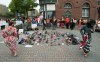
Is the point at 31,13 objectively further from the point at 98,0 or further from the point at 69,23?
the point at 69,23

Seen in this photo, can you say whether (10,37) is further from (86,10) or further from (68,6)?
(86,10)

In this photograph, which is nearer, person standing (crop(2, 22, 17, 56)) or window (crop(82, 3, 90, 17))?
person standing (crop(2, 22, 17, 56))

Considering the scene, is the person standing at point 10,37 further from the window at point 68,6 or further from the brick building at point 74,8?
the window at point 68,6

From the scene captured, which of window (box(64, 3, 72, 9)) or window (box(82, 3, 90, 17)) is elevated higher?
window (box(64, 3, 72, 9))

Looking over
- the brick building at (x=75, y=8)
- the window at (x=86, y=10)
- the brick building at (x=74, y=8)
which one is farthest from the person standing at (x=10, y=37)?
the window at (x=86, y=10)

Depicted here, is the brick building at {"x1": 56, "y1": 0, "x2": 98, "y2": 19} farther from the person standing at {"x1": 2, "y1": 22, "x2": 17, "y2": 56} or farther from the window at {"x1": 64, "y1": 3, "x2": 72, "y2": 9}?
the person standing at {"x1": 2, "y1": 22, "x2": 17, "y2": 56}

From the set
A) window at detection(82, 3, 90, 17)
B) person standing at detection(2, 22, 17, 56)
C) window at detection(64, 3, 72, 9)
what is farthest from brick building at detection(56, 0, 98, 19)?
person standing at detection(2, 22, 17, 56)

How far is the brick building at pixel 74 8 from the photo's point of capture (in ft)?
160

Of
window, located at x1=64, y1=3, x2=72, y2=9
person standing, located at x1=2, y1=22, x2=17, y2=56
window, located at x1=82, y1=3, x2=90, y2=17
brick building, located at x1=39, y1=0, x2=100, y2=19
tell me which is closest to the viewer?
person standing, located at x1=2, y1=22, x2=17, y2=56

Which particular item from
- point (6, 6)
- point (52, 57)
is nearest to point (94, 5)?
point (52, 57)

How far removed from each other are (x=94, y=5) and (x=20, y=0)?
1838 centimetres

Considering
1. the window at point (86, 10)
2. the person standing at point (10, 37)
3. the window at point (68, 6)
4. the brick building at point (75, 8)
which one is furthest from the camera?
the window at point (86, 10)

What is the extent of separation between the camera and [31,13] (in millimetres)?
55281

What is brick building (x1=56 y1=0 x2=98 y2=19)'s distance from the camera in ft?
160
